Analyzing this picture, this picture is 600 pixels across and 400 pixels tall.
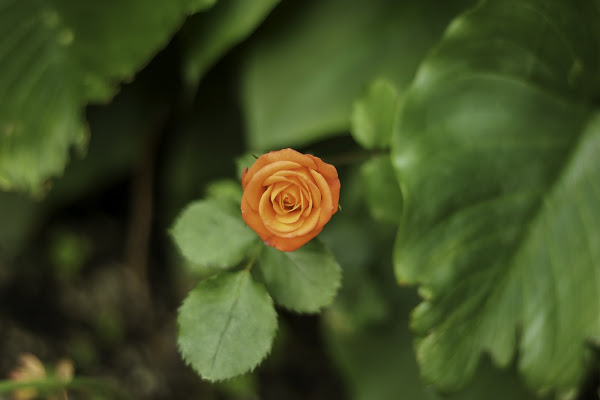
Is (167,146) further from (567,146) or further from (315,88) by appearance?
(567,146)

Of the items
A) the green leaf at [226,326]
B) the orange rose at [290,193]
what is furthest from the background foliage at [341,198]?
the orange rose at [290,193]

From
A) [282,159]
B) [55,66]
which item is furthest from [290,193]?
[55,66]

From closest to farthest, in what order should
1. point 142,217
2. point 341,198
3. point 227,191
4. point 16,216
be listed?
point 227,191
point 341,198
point 16,216
point 142,217

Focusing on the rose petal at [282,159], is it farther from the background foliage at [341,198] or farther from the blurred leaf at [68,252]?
the blurred leaf at [68,252]

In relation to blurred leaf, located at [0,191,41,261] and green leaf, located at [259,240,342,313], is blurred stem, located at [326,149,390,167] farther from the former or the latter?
blurred leaf, located at [0,191,41,261]

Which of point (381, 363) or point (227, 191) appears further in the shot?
point (381, 363)

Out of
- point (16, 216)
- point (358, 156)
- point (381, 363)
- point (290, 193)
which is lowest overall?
point (381, 363)

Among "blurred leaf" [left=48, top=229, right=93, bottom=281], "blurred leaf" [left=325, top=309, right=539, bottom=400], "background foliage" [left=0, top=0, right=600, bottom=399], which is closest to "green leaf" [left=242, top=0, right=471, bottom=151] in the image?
"background foliage" [left=0, top=0, right=600, bottom=399]

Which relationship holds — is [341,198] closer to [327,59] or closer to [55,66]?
[327,59]
